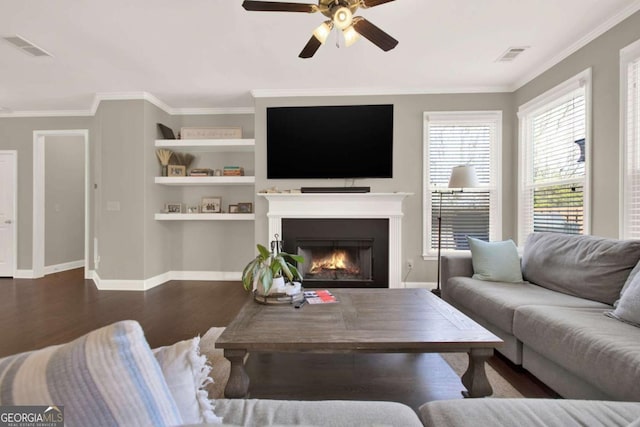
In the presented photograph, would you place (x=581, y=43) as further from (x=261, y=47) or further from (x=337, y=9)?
(x=261, y=47)

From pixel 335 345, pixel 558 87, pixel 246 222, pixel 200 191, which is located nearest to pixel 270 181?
pixel 246 222

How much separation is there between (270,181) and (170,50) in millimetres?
1785

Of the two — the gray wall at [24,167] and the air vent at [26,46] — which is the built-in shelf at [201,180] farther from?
the gray wall at [24,167]

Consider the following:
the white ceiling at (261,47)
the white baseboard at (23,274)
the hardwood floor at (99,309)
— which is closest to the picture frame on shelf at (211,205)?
the hardwood floor at (99,309)

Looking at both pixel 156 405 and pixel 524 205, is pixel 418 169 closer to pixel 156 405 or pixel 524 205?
pixel 524 205

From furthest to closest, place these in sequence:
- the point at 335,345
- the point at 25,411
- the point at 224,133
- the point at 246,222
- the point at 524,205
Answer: the point at 246,222, the point at 224,133, the point at 524,205, the point at 335,345, the point at 25,411

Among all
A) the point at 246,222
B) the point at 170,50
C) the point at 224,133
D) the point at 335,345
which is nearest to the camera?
the point at 335,345

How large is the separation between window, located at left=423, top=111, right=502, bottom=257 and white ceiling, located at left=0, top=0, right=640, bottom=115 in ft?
1.42

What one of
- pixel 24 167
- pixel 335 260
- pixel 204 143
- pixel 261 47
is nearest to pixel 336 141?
pixel 261 47

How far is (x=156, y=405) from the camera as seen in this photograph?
569 mm

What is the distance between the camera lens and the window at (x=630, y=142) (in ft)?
8.11

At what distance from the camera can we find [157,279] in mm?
4535

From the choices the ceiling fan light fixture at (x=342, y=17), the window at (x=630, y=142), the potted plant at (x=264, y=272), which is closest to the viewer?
the ceiling fan light fixture at (x=342, y=17)

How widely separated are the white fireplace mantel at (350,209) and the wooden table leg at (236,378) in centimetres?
266
